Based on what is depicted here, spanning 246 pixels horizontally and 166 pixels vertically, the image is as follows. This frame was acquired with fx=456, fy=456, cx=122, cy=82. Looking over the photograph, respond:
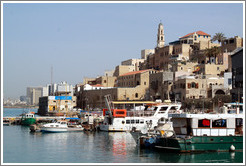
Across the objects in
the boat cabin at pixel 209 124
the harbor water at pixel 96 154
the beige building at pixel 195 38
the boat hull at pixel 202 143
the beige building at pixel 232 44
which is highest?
the beige building at pixel 195 38

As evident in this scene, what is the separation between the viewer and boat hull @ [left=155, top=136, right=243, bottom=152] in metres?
32.6

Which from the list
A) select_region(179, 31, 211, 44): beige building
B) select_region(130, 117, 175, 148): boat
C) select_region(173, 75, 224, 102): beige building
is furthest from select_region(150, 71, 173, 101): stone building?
select_region(130, 117, 175, 148): boat

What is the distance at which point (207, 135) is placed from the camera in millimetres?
33281

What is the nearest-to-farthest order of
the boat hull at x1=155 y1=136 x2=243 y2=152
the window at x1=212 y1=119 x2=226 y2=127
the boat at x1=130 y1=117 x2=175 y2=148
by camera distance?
the boat hull at x1=155 y1=136 x2=243 y2=152
the window at x1=212 y1=119 x2=226 y2=127
the boat at x1=130 y1=117 x2=175 y2=148

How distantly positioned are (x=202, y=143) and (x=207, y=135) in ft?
2.73

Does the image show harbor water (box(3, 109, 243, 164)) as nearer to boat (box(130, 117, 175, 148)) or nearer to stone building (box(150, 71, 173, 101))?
boat (box(130, 117, 175, 148))

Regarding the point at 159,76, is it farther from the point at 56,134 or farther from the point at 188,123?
the point at 188,123

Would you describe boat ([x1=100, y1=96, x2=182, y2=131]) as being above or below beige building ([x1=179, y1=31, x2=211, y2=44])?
below

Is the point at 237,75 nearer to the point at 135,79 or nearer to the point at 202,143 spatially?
the point at 135,79

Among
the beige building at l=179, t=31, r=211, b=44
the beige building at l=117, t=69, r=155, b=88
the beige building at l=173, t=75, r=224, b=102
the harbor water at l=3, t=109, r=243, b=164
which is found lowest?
the harbor water at l=3, t=109, r=243, b=164

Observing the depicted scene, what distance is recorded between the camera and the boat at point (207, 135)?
3272 cm

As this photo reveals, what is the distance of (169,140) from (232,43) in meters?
66.2

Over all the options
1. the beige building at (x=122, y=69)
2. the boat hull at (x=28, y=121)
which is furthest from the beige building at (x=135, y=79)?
the boat hull at (x=28, y=121)

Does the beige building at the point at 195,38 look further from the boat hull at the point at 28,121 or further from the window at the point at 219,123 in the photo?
the window at the point at 219,123
